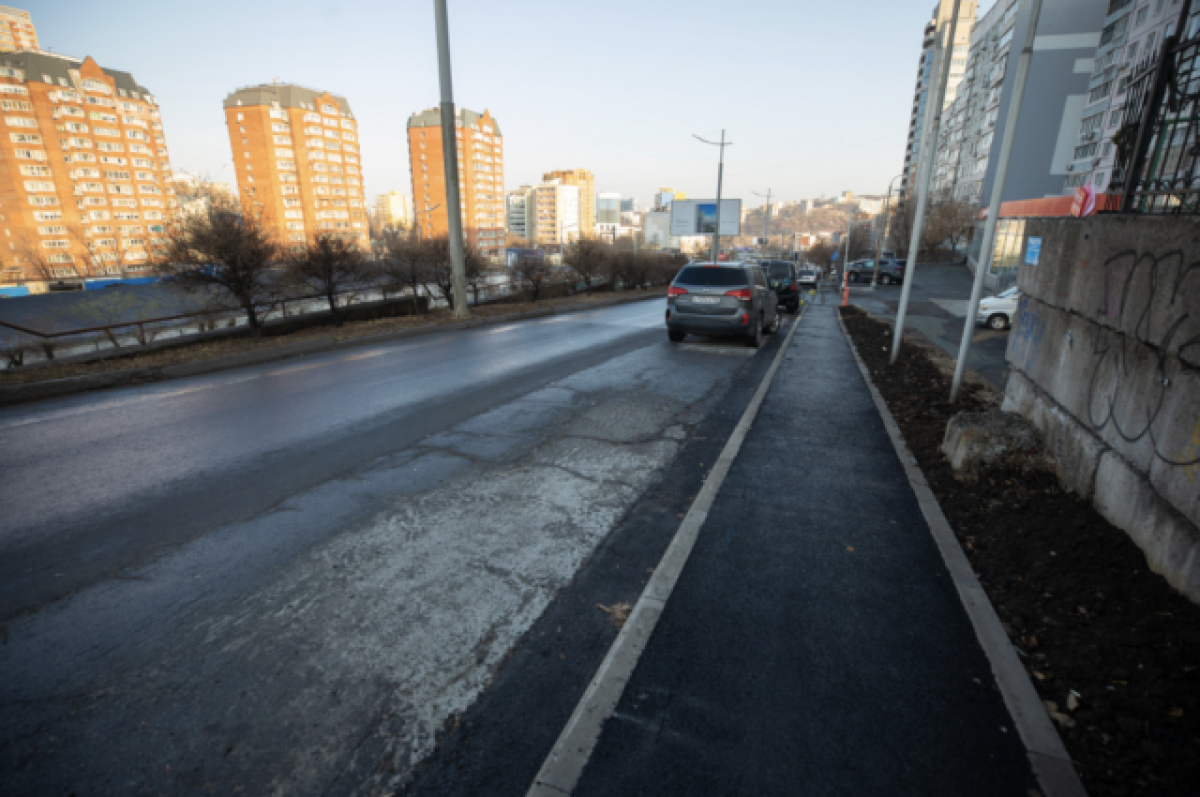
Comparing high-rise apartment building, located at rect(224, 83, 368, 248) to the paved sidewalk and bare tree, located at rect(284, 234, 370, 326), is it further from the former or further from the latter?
the paved sidewalk

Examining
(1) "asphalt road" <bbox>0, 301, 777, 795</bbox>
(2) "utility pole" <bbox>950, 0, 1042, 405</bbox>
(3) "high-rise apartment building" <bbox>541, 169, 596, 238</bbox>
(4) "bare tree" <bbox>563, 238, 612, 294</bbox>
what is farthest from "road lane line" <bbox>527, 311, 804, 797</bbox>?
(3) "high-rise apartment building" <bbox>541, 169, 596, 238</bbox>

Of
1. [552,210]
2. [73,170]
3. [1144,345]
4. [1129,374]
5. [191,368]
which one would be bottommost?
[191,368]

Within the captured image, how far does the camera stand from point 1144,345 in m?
3.46

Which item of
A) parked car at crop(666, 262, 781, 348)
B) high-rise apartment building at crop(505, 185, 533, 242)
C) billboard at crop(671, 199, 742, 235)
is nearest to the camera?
parked car at crop(666, 262, 781, 348)

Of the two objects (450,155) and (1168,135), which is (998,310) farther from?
(450,155)

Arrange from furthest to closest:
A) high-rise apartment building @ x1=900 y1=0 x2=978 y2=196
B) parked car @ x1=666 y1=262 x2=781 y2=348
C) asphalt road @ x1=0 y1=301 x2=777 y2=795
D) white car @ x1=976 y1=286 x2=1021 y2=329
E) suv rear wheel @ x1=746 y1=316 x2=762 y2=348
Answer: high-rise apartment building @ x1=900 y1=0 x2=978 y2=196
white car @ x1=976 y1=286 x2=1021 y2=329
suv rear wheel @ x1=746 y1=316 x2=762 y2=348
parked car @ x1=666 y1=262 x2=781 y2=348
asphalt road @ x1=0 y1=301 x2=777 y2=795

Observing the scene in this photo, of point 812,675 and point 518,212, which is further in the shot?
point 518,212

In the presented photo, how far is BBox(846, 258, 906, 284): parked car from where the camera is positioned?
40.9 metres

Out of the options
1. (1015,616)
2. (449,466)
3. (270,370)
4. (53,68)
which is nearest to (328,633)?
(449,466)

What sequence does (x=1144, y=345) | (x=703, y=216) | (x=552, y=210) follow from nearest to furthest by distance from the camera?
(x=1144, y=345), (x=703, y=216), (x=552, y=210)

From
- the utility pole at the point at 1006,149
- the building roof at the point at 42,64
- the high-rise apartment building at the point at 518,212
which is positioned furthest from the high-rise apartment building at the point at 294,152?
the utility pole at the point at 1006,149

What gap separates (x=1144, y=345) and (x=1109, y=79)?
2398 inches

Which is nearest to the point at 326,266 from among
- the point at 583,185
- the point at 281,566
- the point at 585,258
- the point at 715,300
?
the point at 715,300

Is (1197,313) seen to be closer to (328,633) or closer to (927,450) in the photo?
(927,450)
